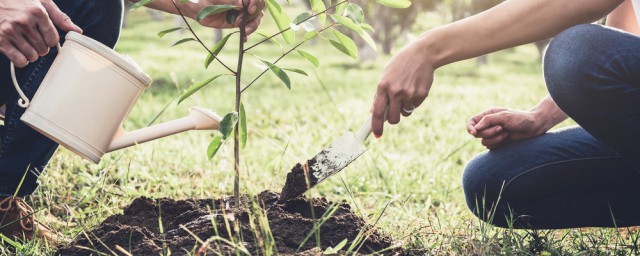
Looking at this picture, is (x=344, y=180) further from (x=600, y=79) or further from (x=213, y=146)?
(x=600, y=79)

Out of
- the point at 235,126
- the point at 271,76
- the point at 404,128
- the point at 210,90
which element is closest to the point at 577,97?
the point at 235,126

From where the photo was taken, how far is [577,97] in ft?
6.04

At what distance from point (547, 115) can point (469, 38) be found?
0.61 meters

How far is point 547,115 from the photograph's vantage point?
7.45 feet

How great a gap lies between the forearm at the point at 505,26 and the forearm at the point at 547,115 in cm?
48

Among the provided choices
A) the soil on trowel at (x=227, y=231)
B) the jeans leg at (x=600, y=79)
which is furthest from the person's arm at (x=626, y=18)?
the soil on trowel at (x=227, y=231)

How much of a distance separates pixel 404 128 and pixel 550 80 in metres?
2.82

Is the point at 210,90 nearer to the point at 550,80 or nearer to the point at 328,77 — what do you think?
the point at 328,77

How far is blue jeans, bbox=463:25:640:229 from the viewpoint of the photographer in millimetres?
1801

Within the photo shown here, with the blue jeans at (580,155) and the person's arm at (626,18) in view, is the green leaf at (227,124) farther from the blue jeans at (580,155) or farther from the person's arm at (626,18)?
the person's arm at (626,18)

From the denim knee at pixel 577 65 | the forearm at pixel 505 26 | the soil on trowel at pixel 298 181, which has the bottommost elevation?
the soil on trowel at pixel 298 181

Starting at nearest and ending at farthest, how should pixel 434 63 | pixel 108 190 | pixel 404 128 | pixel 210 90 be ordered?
pixel 434 63 < pixel 108 190 < pixel 404 128 < pixel 210 90

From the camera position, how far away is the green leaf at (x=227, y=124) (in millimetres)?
1771

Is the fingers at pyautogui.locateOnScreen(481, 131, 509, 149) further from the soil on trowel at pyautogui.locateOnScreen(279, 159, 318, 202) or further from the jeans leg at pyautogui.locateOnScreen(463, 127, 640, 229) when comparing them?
the soil on trowel at pyautogui.locateOnScreen(279, 159, 318, 202)
